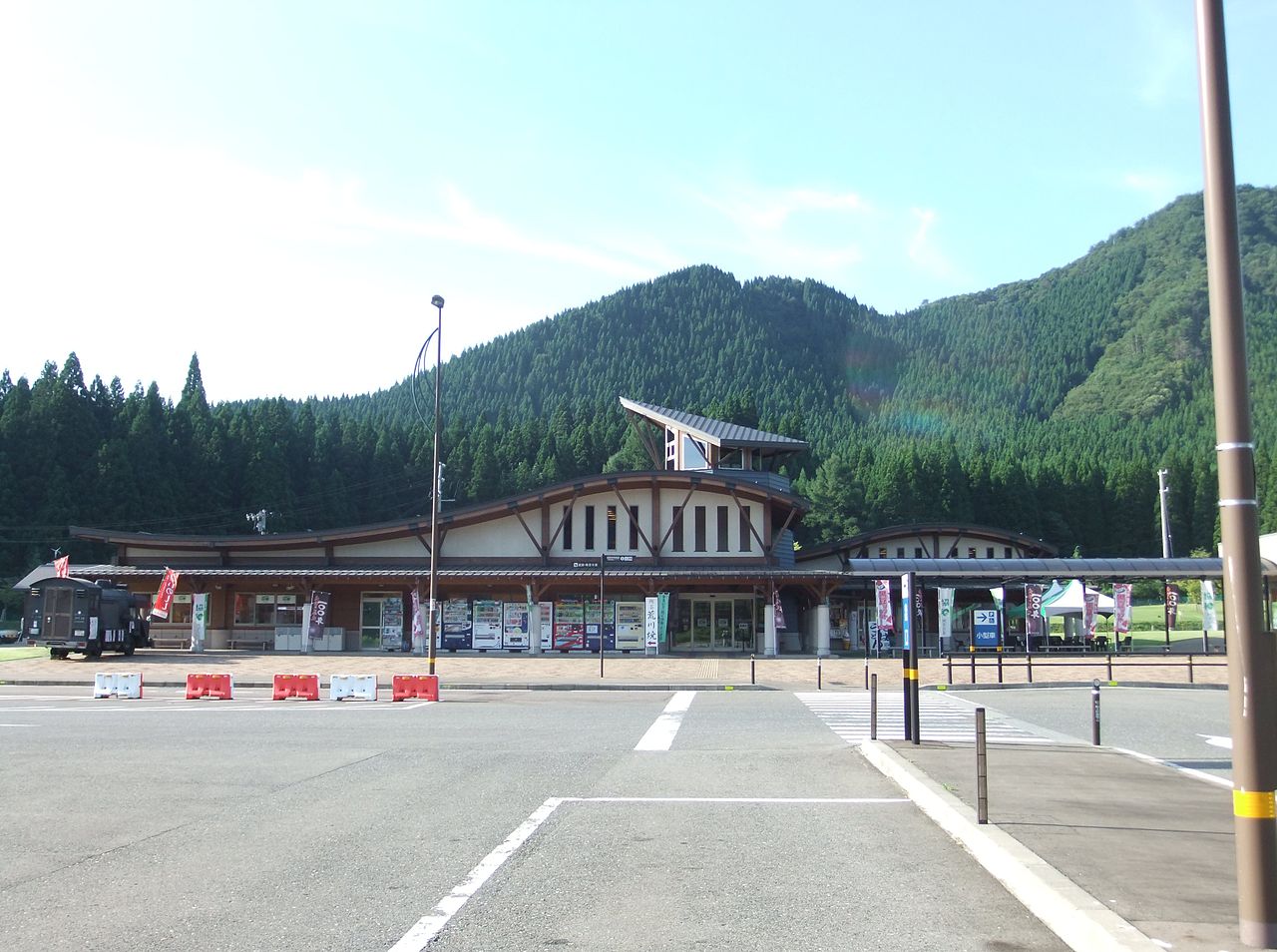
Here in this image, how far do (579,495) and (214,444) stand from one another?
5674cm

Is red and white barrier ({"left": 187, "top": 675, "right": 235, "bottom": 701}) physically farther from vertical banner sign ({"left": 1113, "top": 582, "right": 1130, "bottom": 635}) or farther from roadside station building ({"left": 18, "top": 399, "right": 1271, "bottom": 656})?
vertical banner sign ({"left": 1113, "top": 582, "right": 1130, "bottom": 635})

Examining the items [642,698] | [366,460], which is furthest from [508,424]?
[642,698]

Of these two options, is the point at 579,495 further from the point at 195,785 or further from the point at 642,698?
the point at 195,785

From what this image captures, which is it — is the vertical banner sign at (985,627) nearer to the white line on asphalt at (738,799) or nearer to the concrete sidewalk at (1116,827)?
the concrete sidewalk at (1116,827)

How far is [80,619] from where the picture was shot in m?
38.4

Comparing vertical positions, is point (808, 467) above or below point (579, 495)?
above

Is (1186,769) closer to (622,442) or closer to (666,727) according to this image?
(666,727)

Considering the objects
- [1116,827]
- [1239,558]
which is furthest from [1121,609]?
[1239,558]

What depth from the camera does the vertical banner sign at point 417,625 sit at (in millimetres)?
43062

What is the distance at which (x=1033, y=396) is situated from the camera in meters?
179

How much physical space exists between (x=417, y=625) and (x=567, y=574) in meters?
6.77

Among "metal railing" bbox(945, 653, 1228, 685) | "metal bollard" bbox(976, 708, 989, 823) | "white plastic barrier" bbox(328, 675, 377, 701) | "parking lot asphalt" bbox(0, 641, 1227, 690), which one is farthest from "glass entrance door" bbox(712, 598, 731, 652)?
"metal bollard" bbox(976, 708, 989, 823)

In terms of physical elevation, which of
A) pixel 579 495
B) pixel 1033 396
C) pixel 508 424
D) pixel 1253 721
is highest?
pixel 1033 396

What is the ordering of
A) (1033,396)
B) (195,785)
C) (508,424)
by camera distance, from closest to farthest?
(195,785) < (508,424) < (1033,396)
